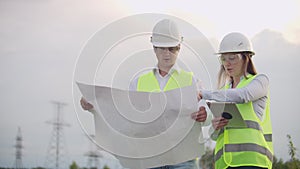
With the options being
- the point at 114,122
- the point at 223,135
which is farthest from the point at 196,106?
the point at 114,122

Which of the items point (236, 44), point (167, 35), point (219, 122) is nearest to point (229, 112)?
point (219, 122)

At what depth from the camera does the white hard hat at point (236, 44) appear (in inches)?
191

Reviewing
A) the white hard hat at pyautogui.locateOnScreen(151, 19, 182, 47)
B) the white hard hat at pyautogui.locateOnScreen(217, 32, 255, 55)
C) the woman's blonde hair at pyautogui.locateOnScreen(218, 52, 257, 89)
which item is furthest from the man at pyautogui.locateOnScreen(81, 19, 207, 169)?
the white hard hat at pyautogui.locateOnScreen(217, 32, 255, 55)

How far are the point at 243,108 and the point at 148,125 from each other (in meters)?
0.83

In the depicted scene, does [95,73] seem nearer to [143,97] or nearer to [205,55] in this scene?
[143,97]

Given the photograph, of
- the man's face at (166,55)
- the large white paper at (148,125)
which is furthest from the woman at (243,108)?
the man's face at (166,55)

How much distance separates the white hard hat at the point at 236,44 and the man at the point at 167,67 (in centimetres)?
38

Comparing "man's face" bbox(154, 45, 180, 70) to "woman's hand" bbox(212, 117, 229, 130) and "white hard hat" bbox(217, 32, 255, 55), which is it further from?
"woman's hand" bbox(212, 117, 229, 130)

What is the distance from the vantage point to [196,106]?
15.9ft

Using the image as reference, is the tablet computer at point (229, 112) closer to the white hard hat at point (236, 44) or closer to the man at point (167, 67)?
the man at point (167, 67)

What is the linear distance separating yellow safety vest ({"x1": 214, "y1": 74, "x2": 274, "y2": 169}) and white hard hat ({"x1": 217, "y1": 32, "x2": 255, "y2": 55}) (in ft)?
0.79

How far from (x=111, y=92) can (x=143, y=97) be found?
Answer: 288 millimetres

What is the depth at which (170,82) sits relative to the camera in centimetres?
504

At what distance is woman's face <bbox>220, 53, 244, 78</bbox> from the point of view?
4844 mm
